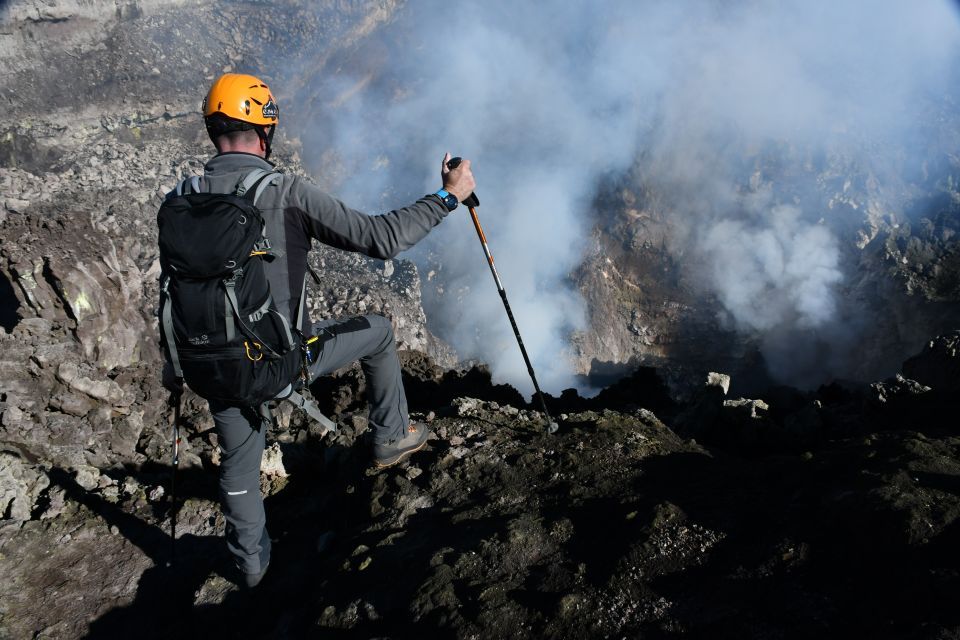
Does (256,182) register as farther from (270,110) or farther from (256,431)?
(256,431)

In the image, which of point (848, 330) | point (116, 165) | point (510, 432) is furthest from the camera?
point (848, 330)

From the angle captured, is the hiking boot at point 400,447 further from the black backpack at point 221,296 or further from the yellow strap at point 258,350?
the yellow strap at point 258,350

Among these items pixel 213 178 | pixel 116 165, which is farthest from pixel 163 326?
pixel 116 165

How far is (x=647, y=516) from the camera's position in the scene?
2857 millimetres

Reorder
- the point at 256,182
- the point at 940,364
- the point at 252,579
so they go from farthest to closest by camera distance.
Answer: the point at 940,364 < the point at 252,579 < the point at 256,182

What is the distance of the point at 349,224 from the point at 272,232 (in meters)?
0.36

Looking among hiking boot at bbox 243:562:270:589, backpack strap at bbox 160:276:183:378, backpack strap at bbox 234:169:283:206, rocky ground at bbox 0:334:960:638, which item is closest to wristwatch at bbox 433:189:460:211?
backpack strap at bbox 234:169:283:206

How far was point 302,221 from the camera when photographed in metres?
2.71

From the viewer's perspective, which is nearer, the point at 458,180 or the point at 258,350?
the point at 258,350

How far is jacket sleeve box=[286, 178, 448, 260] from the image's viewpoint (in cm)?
268

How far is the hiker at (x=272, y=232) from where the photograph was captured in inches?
105

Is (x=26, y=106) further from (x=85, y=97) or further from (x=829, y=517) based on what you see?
(x=829, y=517)

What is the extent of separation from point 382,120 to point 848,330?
1799 cm

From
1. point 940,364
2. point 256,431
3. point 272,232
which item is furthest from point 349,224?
point 940,364
